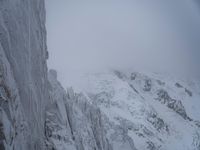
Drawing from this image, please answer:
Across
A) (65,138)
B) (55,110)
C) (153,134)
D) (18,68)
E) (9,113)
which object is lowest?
(153,134)

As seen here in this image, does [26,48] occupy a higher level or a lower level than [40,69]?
higher

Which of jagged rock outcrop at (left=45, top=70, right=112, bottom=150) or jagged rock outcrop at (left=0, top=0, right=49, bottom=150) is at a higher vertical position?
jagged rock outcrop at (left=0, top=0, right=49, bottom=150)

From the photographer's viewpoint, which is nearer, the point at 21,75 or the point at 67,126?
the point at 21,75

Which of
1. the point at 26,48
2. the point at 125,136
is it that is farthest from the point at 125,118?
the point at 26,48

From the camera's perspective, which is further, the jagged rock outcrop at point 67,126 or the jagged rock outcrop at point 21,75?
the jagged rock outcrop at point 67,126

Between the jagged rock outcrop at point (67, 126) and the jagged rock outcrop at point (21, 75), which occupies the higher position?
the jagged rock outcrop at point (21, 75)

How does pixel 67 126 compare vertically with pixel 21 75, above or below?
below

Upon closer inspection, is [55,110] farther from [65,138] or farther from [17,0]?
[17,0]

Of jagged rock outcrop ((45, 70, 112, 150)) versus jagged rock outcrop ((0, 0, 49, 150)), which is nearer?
jagged rock outcrop ((0, 0, 49, 150))
